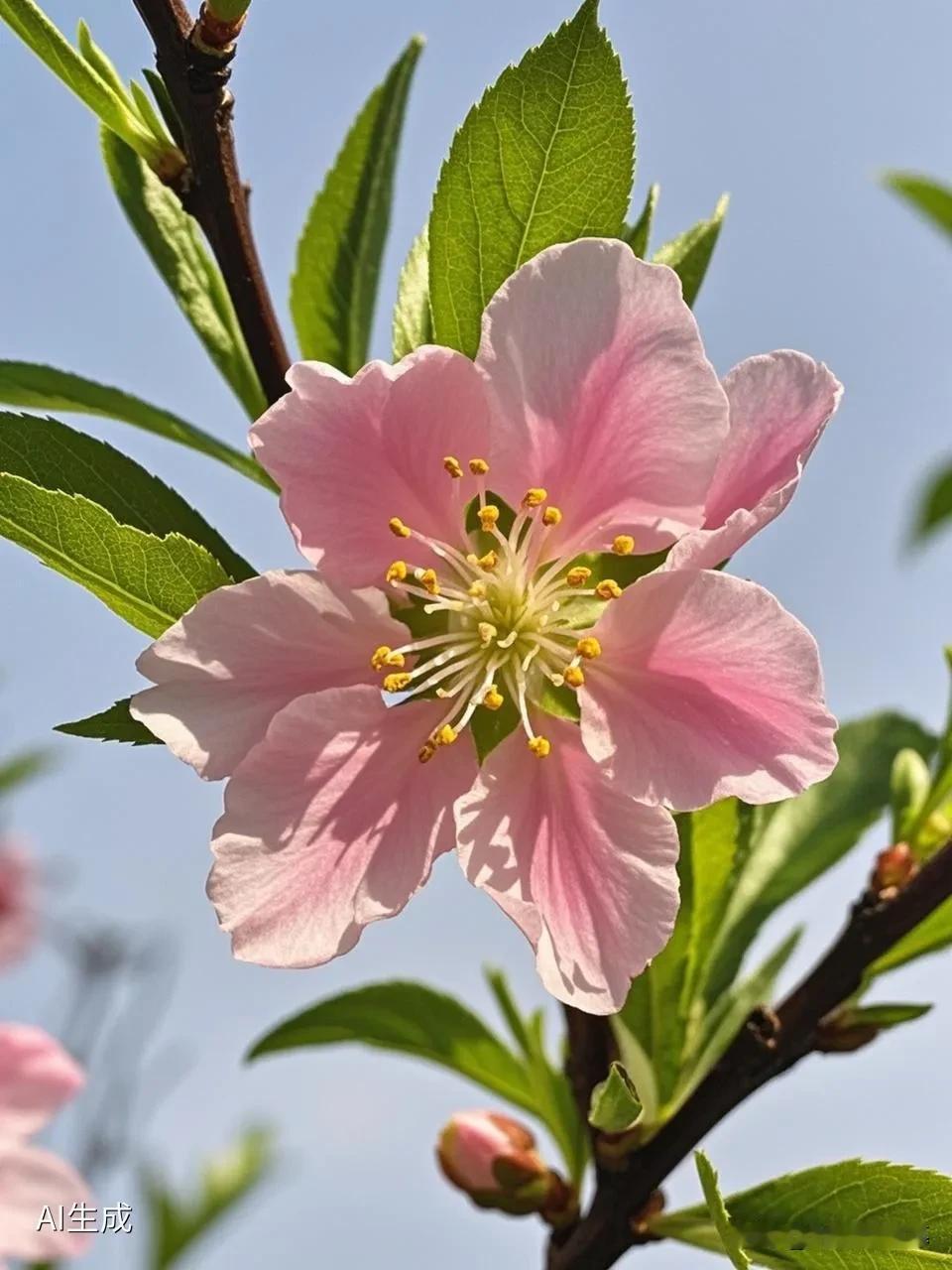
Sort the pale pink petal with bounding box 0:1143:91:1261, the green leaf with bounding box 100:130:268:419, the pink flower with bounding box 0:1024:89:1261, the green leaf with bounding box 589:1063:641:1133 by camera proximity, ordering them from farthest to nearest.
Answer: the pink flower with bounding box 0:1024:89:1261 → the pale pink petal with bounding box 0:1143:91:1261 → the green leaf with bounding box 100:130:268:419 → the green leaf with bounding box 589:1063:641:1133

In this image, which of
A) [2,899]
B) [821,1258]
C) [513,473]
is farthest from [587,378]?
[2,899]

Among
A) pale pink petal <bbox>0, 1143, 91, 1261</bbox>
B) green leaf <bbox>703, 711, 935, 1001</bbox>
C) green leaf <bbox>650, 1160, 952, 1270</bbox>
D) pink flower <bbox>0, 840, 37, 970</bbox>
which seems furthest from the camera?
pink flower <bbox>0, 840, 37, 970</bbox>

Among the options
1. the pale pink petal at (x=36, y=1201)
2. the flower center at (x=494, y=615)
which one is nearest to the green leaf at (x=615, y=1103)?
the flower center at (x=494, y=615)

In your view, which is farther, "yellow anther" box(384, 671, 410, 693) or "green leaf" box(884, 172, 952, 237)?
"yellow anther" box(384, 671, 410, 693)

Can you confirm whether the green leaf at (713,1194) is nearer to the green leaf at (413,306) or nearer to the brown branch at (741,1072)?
the brown branch at (741,1072)

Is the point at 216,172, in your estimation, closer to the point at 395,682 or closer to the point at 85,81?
the point at 85,81

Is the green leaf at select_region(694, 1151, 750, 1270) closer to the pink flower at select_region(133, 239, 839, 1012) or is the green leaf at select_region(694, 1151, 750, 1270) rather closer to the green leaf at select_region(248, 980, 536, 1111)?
the pink flower at select_region(133, 239, 839, 1012)

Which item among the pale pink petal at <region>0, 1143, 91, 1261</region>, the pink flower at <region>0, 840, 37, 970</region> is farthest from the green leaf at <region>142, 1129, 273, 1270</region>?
the pink flower at <region>0, 840, 37, 970</region>
